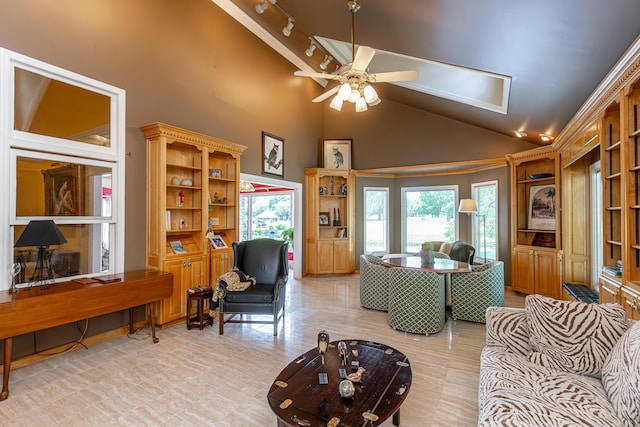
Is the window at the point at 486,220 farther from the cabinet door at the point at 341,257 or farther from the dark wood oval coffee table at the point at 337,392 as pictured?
the dark wood oval coffee table at the point at 337,392

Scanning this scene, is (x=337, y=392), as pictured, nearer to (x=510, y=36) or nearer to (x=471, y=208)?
(x=510, y=36)

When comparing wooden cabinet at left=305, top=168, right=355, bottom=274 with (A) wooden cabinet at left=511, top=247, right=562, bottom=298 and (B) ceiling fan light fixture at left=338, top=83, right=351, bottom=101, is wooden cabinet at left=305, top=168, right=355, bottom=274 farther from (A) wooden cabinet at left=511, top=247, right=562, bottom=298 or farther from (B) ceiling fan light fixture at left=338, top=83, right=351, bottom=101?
(B) ceiling fan light fixture at left=338, top=83, right=351, bottom=101

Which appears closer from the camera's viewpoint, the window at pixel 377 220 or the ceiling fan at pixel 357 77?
the ceiling fan at pixel 357 77

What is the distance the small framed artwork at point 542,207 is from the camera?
505 centimetres

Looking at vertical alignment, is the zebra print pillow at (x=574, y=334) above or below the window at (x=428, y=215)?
below

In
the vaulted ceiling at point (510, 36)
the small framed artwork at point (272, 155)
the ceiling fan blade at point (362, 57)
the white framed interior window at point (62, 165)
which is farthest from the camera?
the small framed artwork at point (272, 155)

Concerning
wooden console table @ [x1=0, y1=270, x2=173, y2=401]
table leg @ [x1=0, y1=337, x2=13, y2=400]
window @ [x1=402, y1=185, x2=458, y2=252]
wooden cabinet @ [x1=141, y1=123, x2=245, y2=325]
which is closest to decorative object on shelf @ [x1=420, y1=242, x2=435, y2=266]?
window @ [x1=402, y1=185, x2=458, y2=252]

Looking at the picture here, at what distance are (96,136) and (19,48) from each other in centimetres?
96

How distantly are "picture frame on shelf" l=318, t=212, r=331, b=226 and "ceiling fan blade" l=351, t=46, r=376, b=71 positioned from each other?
4251 millimetres

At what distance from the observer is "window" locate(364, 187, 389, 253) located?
7.55m

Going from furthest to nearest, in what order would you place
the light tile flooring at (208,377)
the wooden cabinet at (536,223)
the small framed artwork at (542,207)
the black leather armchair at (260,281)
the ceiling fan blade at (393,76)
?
1. the small framed artwork at (542,207)
2. the wooden cabinet at (536,223)
3. the black leather armchair at (260,281)
4. the ceiling fan blade at (393,76)
5. the light tile flooring at (208,377)

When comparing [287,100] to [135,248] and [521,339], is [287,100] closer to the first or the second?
[135,248]

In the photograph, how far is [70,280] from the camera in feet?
10.7

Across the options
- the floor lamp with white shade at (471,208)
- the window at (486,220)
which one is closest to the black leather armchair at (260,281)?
the floor lamp with white shade at (471,208)
